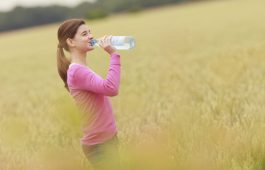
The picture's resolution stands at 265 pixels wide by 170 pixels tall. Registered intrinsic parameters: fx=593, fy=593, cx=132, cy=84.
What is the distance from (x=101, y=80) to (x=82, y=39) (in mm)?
263

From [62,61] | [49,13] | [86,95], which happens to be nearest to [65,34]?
[62,61]

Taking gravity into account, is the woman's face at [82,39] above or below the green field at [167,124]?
above

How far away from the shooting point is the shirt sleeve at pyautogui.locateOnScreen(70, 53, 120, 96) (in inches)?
107

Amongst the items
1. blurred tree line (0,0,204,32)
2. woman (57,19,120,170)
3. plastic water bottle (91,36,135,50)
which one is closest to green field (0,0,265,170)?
woman (57,19,120,170)

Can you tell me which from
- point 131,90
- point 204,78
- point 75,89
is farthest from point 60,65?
point 204,78

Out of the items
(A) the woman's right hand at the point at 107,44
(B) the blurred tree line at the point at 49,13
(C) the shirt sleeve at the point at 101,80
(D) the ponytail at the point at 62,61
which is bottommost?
(B) the blurred tree line at the point at 49,13

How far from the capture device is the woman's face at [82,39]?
2912 mm

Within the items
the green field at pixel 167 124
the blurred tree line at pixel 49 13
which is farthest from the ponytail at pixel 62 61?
the blurred tree line at pixel 49 13

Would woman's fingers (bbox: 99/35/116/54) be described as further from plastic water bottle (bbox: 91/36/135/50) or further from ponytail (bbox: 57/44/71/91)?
ponytail (bbox: 57/44/71/91)

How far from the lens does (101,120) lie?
116 inches

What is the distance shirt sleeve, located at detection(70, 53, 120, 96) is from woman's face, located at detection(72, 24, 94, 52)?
115 mm

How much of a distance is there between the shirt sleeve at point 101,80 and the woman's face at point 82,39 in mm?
115

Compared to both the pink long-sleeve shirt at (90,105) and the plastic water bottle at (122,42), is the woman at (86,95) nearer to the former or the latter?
the pink long-sleeve shirt at (90,105)

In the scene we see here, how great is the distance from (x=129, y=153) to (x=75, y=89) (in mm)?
1408
